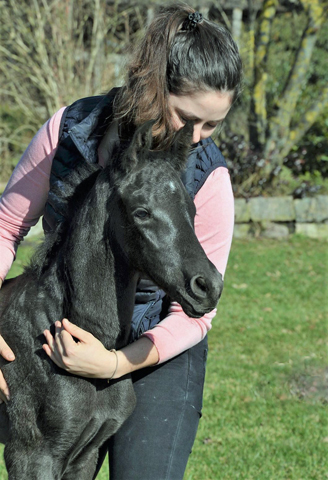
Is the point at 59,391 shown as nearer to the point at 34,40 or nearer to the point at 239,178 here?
the point at 239,178

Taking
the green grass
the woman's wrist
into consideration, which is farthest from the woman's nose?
the green grass

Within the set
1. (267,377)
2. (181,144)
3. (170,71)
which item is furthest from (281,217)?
(181,144)

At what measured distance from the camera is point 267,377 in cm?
529

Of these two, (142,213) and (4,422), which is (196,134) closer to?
(142,213)

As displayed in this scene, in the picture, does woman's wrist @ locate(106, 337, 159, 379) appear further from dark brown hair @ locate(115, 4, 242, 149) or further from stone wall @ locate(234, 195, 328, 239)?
stone wall @ locate(234, 195, 328, 239)

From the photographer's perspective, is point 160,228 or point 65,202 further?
point 65,202

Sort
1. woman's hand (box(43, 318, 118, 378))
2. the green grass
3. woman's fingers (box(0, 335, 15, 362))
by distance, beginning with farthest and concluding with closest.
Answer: the green grass → woman's fingers (box(0, 335, 15, 362)) → woman's hand (box(43, 318, 118, 378))

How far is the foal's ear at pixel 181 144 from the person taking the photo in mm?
2158

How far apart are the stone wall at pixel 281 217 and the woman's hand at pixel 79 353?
7.30m

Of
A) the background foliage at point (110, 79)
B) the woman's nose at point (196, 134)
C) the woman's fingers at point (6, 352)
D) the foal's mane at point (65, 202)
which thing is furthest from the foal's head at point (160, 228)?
the background foliage at point (110, 79)

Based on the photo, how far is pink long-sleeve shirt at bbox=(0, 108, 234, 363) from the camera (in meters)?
2.50

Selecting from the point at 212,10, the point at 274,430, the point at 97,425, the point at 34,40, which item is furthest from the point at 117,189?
the point at 212,10

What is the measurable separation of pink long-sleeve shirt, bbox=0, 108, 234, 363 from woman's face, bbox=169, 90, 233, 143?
26 centimetres

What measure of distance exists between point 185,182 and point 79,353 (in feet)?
2.56
